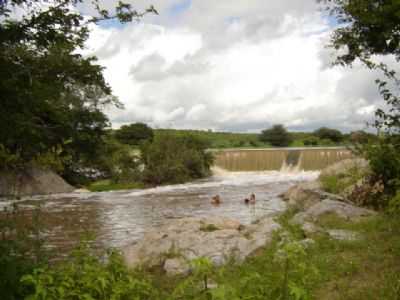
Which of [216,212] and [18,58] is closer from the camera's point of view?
[18,58]

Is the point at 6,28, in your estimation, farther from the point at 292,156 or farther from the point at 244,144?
the point at 244,144

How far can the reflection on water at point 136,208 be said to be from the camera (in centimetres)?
1198

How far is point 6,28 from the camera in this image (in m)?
4.59

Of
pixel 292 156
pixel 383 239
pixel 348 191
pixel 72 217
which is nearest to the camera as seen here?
pixel 383 239

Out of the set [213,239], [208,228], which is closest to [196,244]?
[213,239]

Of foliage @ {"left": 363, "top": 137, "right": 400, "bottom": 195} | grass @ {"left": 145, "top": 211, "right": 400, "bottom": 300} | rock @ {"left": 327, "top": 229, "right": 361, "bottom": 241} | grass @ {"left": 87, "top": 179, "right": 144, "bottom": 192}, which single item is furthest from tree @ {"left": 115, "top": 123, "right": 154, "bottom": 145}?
rock @ {"left": 327, "top": 229, "right": 361, "bottom": 241}

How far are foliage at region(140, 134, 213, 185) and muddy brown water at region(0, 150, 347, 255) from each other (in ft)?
3.92

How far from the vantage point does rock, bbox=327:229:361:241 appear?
23.0ft

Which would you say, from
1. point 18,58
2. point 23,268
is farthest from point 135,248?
point 18,58

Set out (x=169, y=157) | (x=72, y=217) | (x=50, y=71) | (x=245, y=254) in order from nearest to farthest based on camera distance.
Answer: (x=50, y=71), (x=245, y=254), (x=72, y=217), (x=169, y=157)

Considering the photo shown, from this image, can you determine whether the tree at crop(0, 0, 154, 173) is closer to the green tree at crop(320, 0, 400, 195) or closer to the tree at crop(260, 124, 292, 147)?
the green tree at crop(320, 0, 400, 195)

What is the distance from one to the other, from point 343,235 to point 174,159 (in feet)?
65.3

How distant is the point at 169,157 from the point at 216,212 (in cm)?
1195

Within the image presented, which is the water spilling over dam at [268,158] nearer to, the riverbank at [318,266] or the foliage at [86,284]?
the riverbank at [318,266]
